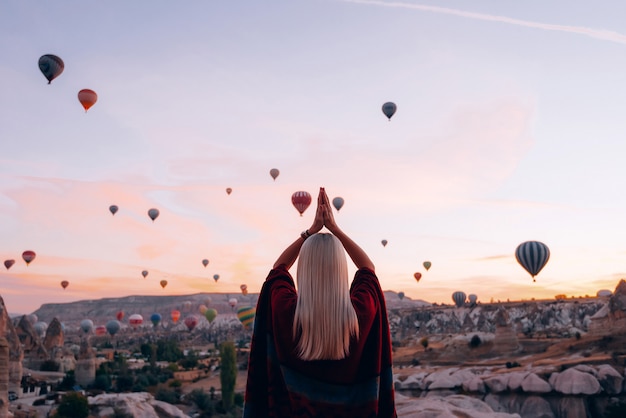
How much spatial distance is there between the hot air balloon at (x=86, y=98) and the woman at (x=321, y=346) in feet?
123

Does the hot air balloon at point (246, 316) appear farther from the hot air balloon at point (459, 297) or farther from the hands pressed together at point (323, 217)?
the hands pressed together at point (323, 217)

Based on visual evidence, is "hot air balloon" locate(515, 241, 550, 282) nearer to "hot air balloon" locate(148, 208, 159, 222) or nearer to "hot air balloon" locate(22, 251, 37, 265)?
"hot air balloon" locate(148, 208, 159, 222)

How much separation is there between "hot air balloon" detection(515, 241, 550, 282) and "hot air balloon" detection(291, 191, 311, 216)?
1834 cm

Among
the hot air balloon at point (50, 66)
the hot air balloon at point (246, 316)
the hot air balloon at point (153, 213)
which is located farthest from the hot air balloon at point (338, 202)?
the hot air balloon at point (153, 213)

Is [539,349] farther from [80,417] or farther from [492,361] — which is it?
[80,417]

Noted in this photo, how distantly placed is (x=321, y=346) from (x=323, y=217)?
65cm

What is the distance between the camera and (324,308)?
2350 millimetres

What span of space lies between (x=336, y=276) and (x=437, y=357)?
53418 mm

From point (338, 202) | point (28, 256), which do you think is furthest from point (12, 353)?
point (338, 202)

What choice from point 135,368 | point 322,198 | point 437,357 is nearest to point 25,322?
point 135,368

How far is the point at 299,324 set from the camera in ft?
7.90

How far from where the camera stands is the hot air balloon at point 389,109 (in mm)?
40194

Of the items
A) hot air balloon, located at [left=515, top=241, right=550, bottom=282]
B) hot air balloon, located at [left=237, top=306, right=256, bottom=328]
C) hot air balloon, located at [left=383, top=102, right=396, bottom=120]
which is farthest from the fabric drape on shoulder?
hot air balloon, located at [left=237, top=306, right=256, bottom=328]

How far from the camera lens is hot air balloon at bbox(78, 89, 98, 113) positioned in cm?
3658
